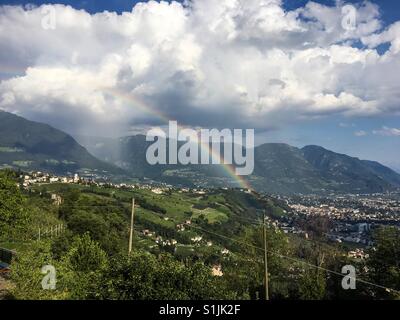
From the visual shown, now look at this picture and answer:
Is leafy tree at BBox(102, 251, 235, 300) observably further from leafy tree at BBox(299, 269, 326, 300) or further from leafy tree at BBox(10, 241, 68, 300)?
leafy tree at BBox(299, 269, 326, 300)

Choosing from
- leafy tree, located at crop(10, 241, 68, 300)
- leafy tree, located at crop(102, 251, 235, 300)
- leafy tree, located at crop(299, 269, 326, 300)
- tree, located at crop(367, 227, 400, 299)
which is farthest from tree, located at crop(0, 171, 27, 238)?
tree, located at crop(367, 227, 400, 299)

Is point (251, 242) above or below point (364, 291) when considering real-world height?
above

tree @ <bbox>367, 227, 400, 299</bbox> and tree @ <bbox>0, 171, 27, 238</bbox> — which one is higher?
tree @ <bbox>0, 171, 27, 238</bbox>

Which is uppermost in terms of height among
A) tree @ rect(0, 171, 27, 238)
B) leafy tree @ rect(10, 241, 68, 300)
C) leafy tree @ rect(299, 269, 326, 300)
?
tree @ rect(0, 171, 27, 238)

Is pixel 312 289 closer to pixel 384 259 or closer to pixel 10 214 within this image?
pixel 384 259

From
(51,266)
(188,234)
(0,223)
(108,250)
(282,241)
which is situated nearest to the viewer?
(51,266)

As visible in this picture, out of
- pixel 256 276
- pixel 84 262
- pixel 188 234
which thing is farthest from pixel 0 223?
pixel 188 234

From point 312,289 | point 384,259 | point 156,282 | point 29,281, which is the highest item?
point 156,282

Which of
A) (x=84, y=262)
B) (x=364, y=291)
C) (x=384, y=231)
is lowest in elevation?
(x=364, y=291)

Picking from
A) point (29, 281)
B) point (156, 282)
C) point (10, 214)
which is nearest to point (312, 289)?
point (156, 282)
